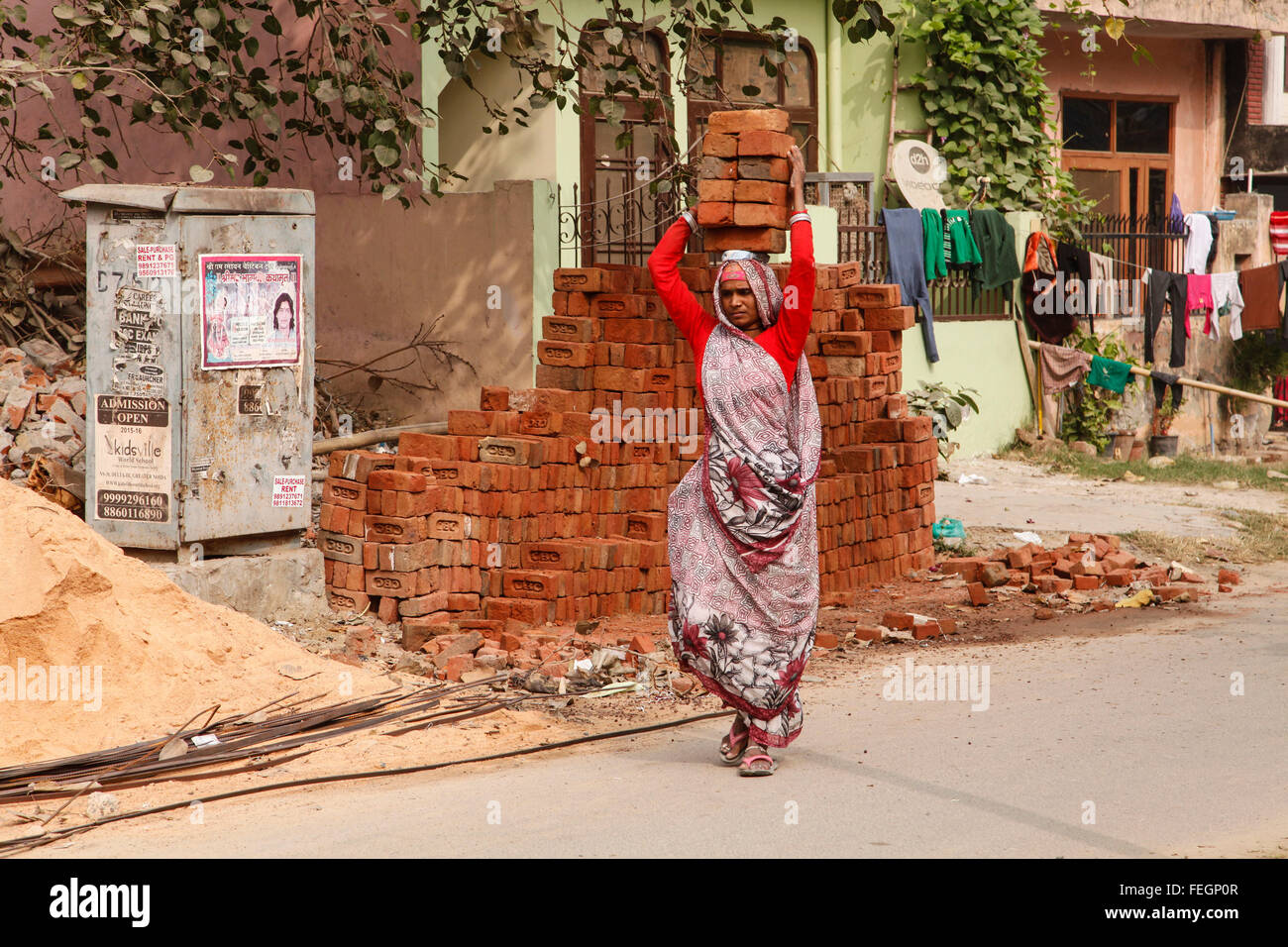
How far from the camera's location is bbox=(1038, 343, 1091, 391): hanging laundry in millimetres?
16719

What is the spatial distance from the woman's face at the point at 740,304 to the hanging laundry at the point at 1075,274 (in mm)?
11970

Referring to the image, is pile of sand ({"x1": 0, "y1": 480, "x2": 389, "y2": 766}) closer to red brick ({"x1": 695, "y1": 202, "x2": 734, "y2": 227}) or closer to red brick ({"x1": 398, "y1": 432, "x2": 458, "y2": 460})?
red brick ({"x1": 398, "y1": 432, "x2": 458, "y2": 460})

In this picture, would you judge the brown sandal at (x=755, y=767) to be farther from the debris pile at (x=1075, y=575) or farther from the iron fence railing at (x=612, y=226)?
the iron fence railing at (x=612, y=226)

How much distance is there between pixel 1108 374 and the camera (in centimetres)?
1650

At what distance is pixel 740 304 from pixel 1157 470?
1146cm

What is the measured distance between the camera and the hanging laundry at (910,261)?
15.5 metres

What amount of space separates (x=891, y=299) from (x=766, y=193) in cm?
448

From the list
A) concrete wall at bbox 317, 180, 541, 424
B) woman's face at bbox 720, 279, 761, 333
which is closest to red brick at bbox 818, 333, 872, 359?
concrete wall at bbox 317, 180, 541, 424

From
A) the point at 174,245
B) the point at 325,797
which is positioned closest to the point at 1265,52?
the point at 174,245

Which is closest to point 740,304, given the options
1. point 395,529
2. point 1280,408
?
point 395,529

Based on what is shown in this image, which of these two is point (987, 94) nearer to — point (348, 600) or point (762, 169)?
point (348, 600)

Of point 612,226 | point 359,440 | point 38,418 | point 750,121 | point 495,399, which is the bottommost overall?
point 359,440

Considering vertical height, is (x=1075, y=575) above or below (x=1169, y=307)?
below

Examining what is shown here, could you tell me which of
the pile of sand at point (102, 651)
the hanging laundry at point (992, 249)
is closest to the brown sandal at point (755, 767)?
the pile of sand at point (102, 651)
